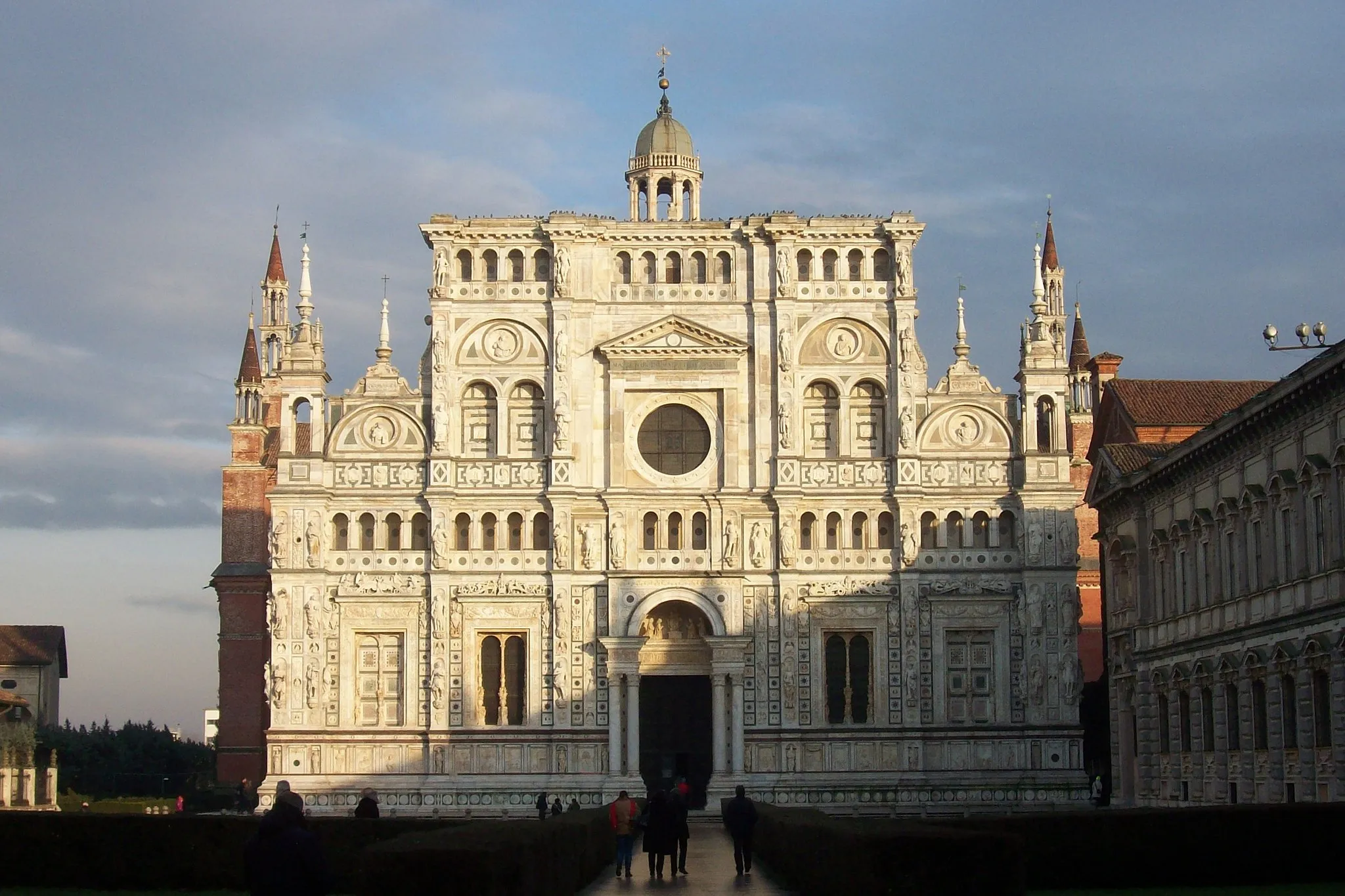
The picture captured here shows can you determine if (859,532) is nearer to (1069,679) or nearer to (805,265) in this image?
(1069,679)

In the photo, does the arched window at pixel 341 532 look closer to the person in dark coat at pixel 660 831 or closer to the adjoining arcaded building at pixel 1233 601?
the adjoining arcaded building at pixel 1233 601

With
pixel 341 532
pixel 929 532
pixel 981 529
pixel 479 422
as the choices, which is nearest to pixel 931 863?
pixel 929 532

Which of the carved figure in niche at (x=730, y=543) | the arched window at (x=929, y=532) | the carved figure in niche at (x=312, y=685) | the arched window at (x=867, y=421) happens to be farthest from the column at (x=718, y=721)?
the carved figure in niche at (x=312, y=685)

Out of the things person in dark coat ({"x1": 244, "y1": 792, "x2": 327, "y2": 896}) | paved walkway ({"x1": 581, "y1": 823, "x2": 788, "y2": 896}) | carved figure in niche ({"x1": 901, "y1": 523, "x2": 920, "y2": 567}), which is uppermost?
carved figure in niche ({"x1": 901, "y1": 523, "x2": 920, "y2": 567})

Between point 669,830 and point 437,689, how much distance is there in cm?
2559

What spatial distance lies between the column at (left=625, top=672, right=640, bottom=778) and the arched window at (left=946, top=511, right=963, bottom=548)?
11432mm

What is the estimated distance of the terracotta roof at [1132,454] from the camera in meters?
60.2

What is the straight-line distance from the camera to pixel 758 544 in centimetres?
6562

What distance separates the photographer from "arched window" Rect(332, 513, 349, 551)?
2591 inches

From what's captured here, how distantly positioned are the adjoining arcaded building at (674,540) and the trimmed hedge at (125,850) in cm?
3039

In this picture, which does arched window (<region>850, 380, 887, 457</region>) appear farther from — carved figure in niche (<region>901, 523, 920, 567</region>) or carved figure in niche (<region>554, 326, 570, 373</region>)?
carved figure in niche (<region>554, 326, 570, 373</region>)

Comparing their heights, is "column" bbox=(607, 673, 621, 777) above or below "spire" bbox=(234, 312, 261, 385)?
below

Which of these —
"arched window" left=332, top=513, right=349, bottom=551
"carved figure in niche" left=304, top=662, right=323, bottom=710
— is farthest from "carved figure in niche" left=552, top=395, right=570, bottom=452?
"carved figure in niche" left=304, top=662, right=323, bottom=710

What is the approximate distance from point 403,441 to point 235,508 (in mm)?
19535
